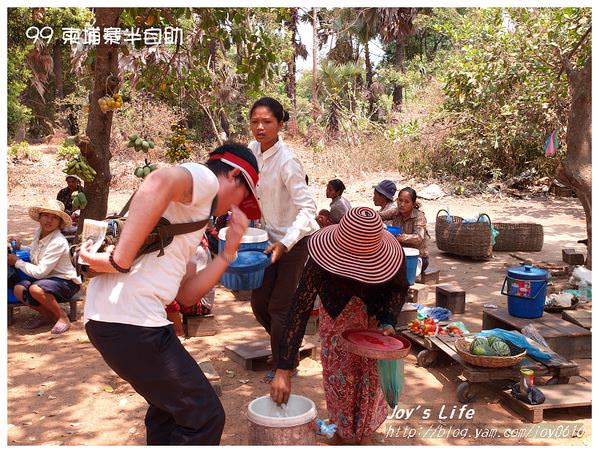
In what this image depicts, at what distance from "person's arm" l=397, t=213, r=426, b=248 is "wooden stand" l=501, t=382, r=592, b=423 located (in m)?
2.72

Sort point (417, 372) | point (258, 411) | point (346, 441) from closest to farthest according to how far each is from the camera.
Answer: point (258, 411), point (346, 441), point (417, 372)

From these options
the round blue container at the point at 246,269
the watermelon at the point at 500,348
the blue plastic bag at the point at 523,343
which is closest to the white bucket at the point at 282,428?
the round blue container at the point at 246,269

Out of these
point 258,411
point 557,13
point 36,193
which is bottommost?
point 258,411

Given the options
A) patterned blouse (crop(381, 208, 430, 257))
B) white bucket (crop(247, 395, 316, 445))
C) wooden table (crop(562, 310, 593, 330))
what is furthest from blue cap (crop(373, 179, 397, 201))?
white bucket (crop(247, 395, 316, 445))

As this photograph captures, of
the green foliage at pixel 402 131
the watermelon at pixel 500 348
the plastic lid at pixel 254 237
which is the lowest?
the watermelon at pixel 500 348

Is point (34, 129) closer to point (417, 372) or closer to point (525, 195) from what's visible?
point (525, 195)

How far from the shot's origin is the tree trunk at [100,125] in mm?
6457

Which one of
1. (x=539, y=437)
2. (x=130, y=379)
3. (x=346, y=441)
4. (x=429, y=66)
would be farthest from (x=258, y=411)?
(x=429, y=66)

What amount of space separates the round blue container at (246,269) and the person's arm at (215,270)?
4.02 feet

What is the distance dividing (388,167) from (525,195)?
4377 millimetres

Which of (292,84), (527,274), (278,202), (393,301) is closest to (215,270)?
(393,301)

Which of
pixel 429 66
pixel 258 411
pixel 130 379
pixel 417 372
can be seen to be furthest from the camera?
pixel 429 66

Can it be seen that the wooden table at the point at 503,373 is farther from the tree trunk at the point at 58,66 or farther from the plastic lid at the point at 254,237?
the tree trunk at the point at 58,66

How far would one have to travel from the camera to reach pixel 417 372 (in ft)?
15.3
